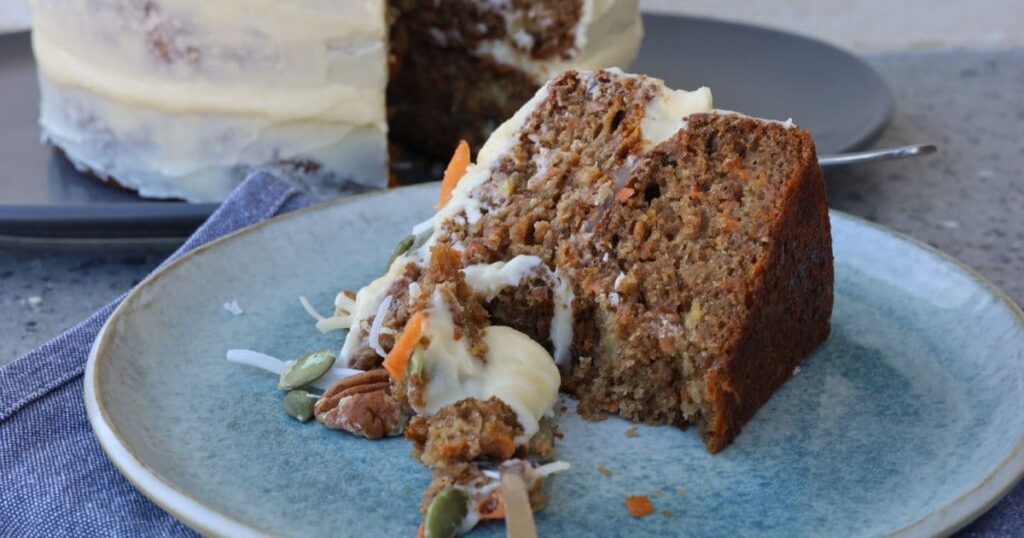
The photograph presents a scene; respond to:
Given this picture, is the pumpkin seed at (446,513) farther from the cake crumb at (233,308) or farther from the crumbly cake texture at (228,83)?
the crumbly cake texture at (228,83)

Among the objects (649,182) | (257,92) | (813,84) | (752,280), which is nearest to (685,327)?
(752,280)

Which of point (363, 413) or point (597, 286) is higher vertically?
point (597, 286)

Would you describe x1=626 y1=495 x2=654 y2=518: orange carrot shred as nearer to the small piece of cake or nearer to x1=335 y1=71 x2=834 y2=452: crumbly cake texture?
the small piece of cake

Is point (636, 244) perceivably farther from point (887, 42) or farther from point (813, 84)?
point (887, 42)

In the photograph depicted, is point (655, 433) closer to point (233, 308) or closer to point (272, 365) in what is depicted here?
point (272, 365)

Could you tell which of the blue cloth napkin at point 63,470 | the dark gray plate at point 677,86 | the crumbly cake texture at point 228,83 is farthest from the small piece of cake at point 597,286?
the crumbly cake texture at point 228,83

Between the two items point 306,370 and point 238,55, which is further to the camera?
point 238,55

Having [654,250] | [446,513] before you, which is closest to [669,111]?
[654,250]
